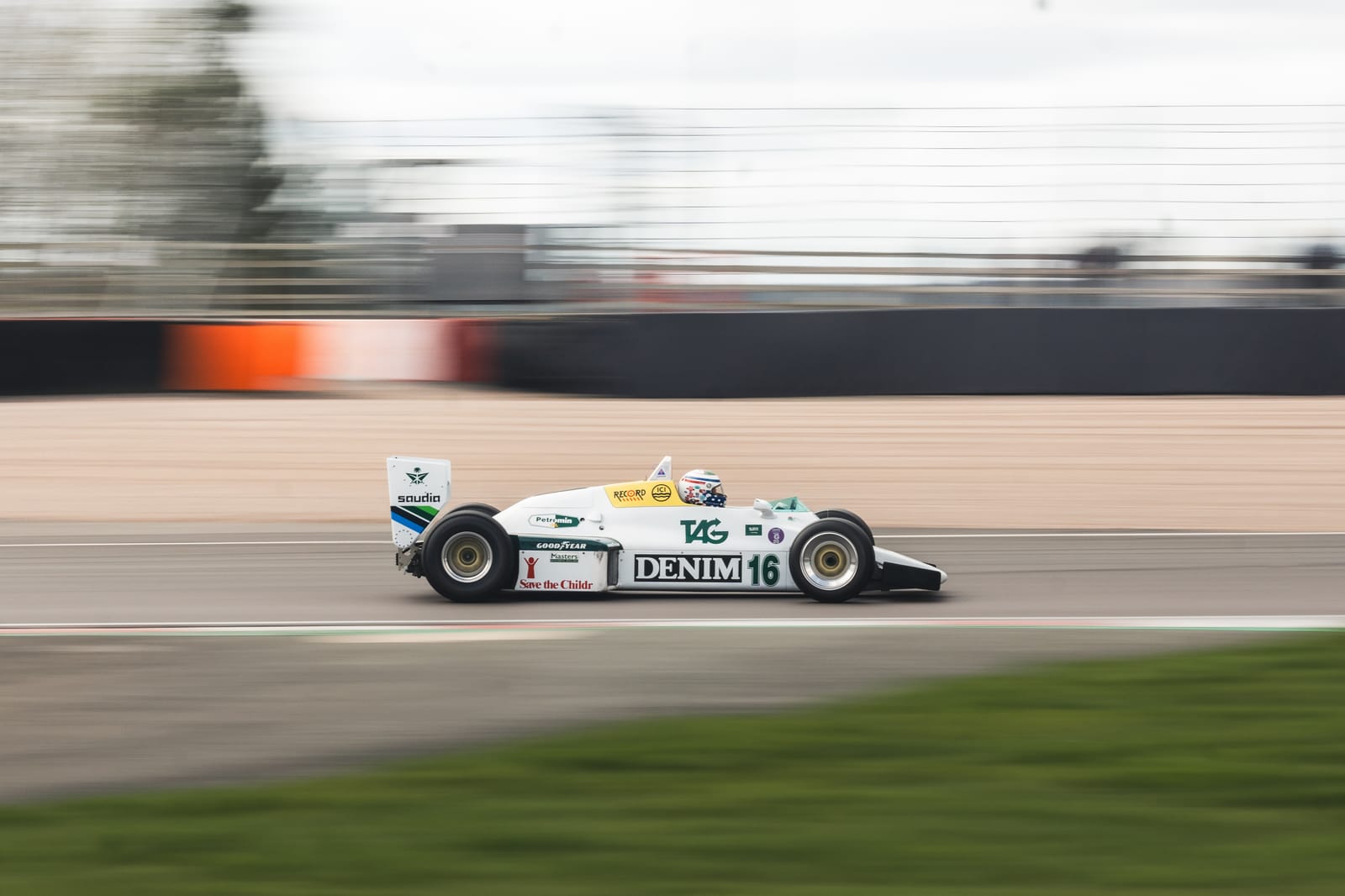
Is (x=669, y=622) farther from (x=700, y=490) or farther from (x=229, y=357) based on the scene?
(x=229, y=357)

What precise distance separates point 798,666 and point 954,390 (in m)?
7.27

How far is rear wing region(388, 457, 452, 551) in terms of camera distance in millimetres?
8109

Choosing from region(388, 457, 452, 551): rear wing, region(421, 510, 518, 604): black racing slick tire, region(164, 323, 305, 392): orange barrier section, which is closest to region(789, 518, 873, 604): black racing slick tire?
region(421, 510, 518, 604): black racing slick tire

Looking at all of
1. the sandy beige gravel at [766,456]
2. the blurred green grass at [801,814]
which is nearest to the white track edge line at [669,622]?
the blurred green grass at [801,814]

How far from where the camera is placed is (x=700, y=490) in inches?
318

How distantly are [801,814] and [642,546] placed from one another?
3695 mm

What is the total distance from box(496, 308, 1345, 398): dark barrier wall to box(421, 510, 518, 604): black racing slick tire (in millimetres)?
5785

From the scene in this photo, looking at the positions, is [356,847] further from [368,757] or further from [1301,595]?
[1301,595]

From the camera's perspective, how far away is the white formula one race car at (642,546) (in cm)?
798

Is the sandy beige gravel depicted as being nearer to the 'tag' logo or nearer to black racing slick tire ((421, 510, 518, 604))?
the 'tag' logo

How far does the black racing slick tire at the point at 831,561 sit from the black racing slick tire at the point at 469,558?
1.46m

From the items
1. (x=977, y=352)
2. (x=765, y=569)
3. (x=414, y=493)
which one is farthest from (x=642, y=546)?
(x=977, y=352)

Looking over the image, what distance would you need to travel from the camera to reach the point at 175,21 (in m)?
20.3

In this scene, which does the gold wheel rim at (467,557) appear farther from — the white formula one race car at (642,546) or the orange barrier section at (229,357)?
the orange barrier section at (229,357)
